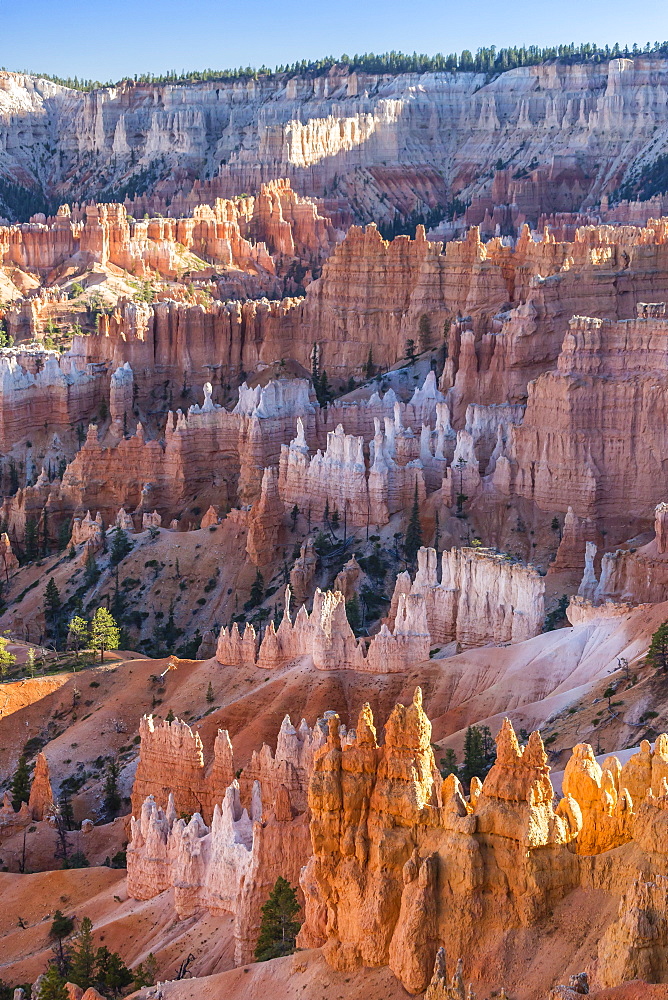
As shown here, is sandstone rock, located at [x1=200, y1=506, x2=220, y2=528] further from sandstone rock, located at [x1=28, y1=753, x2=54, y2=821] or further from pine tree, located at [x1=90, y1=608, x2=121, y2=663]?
sandstone rock, located at [x1=28, y1=753, x2=54, y2=821]

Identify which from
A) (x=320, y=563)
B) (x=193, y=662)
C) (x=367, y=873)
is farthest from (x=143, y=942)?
(x=320, y=563)

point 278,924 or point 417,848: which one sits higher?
point 417,848

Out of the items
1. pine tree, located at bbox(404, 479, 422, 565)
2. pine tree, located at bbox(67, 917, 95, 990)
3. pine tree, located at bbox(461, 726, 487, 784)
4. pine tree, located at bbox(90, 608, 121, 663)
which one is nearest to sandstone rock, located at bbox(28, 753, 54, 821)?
pine tree, located at bbox(90, 608, 121, 663)

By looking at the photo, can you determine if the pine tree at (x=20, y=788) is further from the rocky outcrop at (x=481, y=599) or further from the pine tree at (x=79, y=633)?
the rocky outcrop at (x=481, y=599)

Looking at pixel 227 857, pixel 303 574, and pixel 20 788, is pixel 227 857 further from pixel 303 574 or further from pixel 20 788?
pixel 303 574

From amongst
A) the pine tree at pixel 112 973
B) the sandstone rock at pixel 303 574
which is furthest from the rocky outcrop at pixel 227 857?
the sandstone rock at pixel 303 574

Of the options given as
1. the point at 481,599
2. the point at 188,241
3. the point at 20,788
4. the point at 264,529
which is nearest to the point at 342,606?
the point at 481,599
